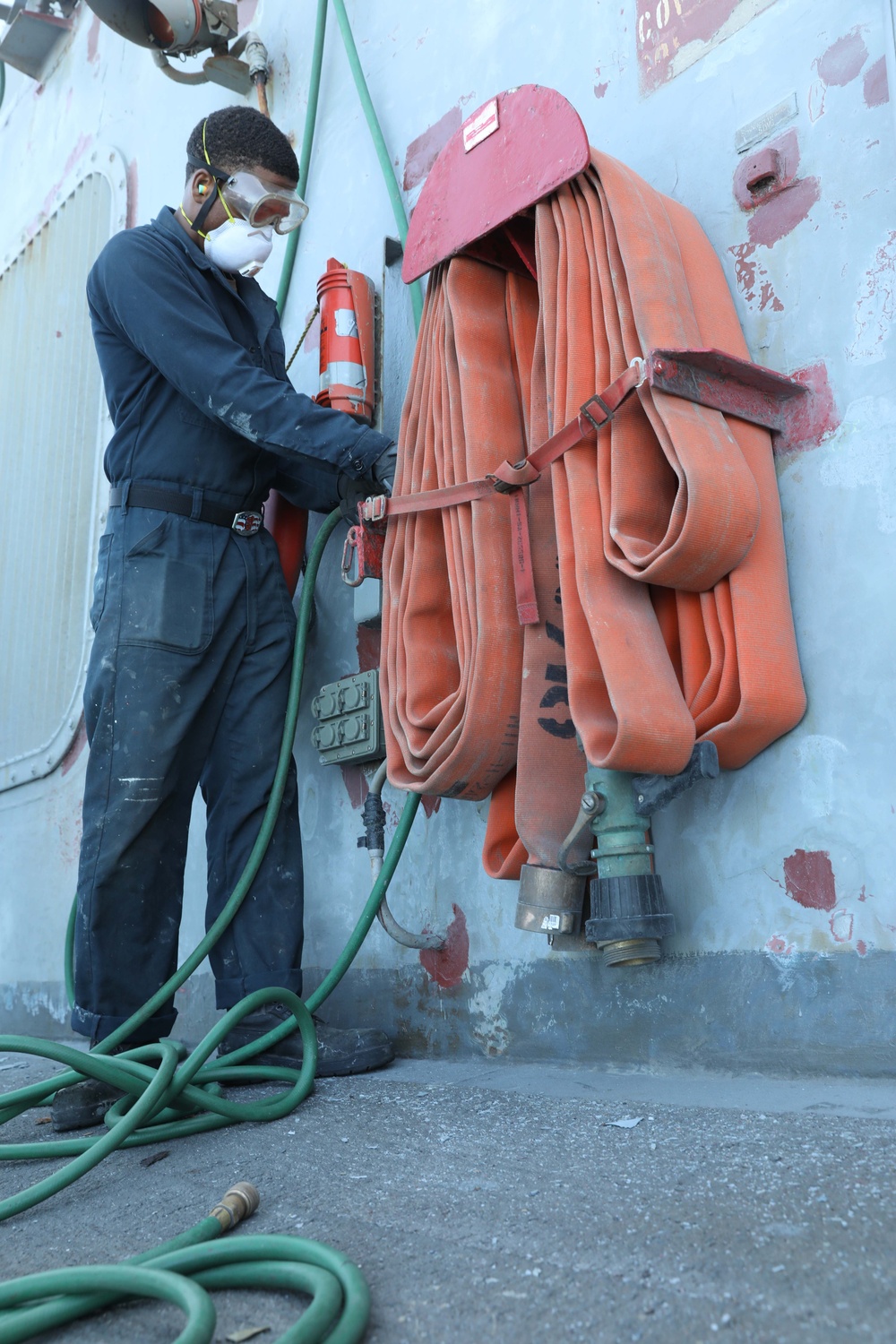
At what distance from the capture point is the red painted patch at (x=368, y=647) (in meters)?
2.06

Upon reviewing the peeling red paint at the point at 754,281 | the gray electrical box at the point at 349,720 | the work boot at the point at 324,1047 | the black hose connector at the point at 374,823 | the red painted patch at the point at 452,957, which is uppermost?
the peeling red paint at the point at 754,281

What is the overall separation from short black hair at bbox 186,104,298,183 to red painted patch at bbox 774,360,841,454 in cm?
117

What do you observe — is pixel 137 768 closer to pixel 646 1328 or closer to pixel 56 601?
pixel 646 1328

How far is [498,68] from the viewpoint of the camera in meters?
1.98

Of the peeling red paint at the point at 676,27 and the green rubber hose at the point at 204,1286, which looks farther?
the peeling red paint at the point at 676,27

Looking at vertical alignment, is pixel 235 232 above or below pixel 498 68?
below

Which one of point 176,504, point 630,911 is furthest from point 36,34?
point 630,911

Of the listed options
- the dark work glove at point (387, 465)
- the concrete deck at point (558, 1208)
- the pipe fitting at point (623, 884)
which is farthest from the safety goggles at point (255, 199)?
the concrete deck at point (558, 1208)

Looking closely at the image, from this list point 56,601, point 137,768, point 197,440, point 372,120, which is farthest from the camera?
point 56,601

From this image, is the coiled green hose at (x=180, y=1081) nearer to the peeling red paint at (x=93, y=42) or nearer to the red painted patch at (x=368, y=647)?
the red painted patch at (x=368, y=647)

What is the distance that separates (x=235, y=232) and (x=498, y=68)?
574 mm

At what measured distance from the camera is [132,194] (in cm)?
337

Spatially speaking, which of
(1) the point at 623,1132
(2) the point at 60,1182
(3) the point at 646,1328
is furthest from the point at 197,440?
(3) the point at 646,1328

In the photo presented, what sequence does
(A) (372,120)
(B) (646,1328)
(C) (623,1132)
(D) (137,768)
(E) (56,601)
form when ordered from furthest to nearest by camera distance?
(E) (56,601)
(A) (372,120)
(D) (137,768)
(C) (623,1132)
(B) (646,1328)
